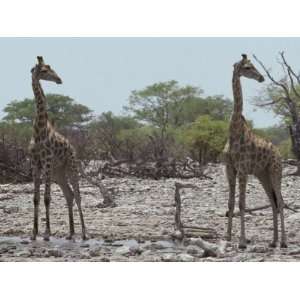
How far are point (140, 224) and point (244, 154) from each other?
233cm

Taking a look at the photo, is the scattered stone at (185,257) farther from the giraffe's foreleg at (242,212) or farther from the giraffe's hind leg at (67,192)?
the giraffe's hind leg at (67,192)

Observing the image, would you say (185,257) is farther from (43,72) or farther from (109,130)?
(109,130)

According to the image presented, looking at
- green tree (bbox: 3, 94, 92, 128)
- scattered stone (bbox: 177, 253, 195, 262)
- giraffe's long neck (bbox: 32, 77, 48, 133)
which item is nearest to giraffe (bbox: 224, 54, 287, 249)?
scattered stone (bbox: 177, 253, 195, 262)

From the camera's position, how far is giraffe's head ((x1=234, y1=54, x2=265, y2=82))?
7.15 m

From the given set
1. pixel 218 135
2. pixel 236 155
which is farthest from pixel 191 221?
pixel 218 135

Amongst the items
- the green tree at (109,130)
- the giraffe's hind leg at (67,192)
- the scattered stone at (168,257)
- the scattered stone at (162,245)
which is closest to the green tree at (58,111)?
the green tree at (109,130)

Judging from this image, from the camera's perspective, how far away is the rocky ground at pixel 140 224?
22.9 feet

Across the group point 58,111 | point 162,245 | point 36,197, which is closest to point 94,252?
point 162,245

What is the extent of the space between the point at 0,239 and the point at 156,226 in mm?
1862

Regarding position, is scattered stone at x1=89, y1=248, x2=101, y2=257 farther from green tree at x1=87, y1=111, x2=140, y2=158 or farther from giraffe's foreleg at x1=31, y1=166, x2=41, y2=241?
green tree at x1=87, y1=111, x2=140, y2=158

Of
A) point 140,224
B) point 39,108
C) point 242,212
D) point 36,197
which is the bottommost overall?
point 140,224

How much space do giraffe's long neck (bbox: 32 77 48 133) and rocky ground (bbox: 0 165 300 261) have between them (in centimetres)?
121

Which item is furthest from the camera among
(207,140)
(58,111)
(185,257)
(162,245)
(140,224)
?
(58,111)

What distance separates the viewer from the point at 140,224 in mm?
9070
